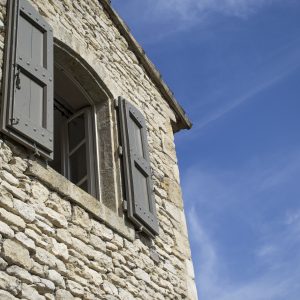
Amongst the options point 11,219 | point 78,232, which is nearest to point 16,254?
point 11,219

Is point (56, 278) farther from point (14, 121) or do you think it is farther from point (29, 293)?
point (14, 121)

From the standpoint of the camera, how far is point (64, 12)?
5.56 metres

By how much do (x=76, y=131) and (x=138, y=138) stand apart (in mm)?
617

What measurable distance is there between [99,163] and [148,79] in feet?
6.50

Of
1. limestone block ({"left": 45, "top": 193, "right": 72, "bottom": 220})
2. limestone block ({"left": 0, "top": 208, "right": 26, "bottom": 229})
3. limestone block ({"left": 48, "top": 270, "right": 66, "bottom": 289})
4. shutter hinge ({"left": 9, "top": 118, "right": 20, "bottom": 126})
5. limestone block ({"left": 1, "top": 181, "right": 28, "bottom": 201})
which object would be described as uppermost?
shutter hinge ({"left": 9, "top": 118, "right": 20, "bottom": 126})

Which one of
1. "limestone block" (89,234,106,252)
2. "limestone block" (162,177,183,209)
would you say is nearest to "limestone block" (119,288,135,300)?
"limestone block" (89,234,106,252)

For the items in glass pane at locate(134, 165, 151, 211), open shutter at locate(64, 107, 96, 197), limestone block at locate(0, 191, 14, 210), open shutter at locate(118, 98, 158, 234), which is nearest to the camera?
limestone block at locate(0, 191, 14, 210)

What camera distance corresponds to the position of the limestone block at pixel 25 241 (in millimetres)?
3533

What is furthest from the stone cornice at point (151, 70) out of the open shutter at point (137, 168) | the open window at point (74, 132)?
the open window at point (74, 132)

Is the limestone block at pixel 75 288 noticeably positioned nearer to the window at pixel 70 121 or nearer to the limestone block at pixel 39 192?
the limestone block at pixel 39 192

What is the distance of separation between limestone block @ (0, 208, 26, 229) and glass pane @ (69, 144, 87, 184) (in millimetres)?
1585

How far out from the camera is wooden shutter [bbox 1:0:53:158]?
3.97 meters

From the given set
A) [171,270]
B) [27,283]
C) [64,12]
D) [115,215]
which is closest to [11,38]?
[64,12]

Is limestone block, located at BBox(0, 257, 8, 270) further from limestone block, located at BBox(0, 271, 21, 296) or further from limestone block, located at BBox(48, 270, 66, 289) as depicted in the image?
limestone block, located at BBox(48, 270, 66, 289)
